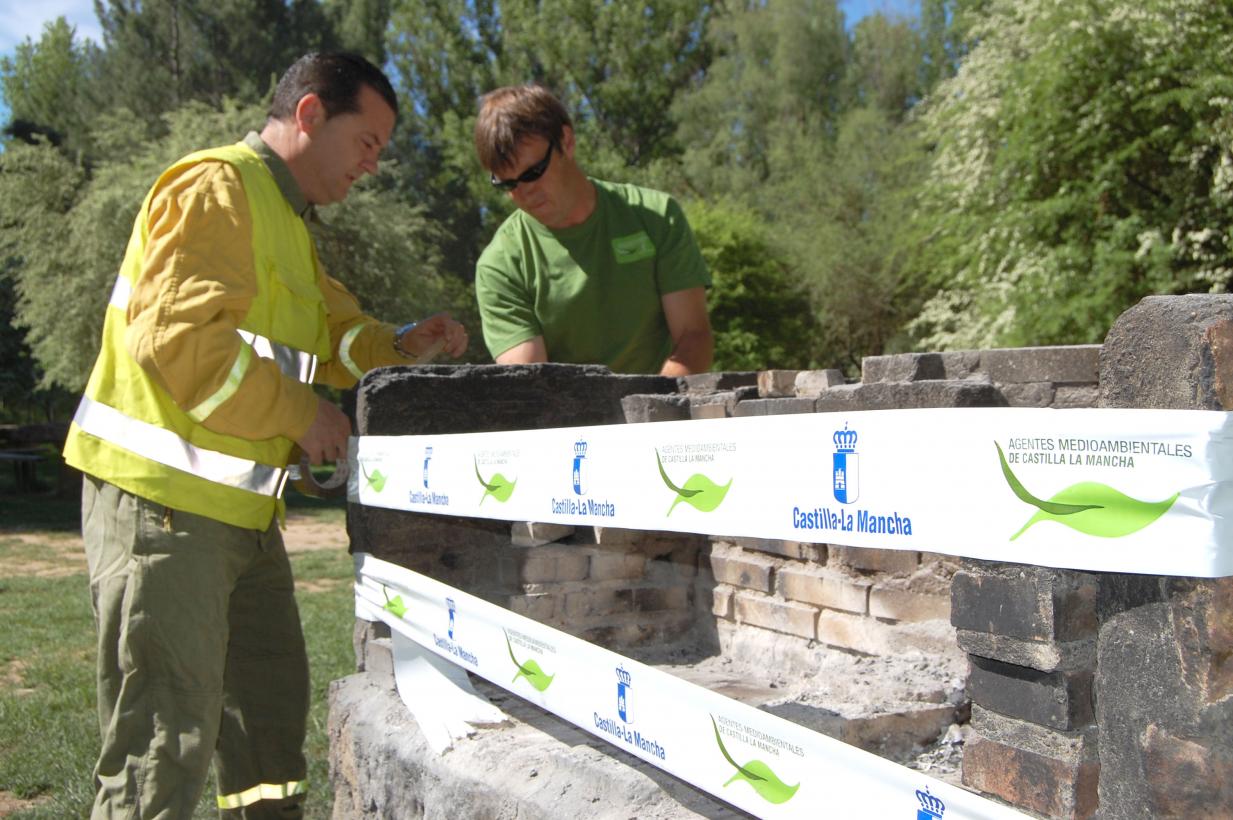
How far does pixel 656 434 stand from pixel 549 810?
874 mm

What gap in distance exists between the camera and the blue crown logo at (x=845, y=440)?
1.59m

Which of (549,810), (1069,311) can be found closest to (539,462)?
(549,810)

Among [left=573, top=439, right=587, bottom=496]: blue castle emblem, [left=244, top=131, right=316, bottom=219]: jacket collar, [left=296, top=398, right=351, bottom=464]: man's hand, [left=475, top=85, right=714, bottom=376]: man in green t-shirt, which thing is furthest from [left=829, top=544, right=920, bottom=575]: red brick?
[left=244, top=131, right=316, bottom=219]: jacket collar

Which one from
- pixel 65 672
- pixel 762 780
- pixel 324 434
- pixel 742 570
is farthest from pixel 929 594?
pixel 65 672

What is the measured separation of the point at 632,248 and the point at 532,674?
1.87 m

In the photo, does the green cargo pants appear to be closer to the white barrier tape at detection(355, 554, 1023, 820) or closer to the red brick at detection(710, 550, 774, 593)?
the white barrier tape at detection(355, 554, 1023, 820)

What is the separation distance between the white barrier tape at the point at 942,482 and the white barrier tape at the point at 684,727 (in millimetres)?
304

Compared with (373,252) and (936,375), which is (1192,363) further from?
(373,252)

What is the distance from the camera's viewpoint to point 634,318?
12.8 ft

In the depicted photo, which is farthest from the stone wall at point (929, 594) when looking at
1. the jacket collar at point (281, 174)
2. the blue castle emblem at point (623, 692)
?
the jacket collar at point (281, 174)

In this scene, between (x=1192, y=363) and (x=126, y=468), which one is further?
(x=126, y=468)

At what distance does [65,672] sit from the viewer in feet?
19.4

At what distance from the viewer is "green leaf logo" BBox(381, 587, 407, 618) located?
301 cm

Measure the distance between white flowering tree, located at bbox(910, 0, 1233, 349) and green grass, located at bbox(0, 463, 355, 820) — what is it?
852 cm
